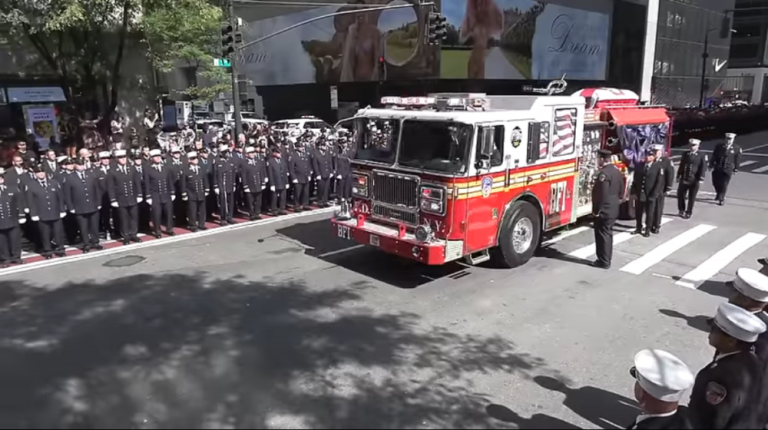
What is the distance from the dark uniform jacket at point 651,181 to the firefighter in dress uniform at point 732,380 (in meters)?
8.60

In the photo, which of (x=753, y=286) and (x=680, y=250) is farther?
(x=680, y=250)

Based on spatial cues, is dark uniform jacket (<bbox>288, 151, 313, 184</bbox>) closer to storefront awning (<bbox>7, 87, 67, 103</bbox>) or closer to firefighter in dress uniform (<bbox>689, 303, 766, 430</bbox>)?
storefront awning (<bbox>7, 87, 67, 103</bbox>)

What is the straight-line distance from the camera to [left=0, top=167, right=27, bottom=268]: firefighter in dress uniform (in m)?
9.63

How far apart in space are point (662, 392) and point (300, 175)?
1161 cm

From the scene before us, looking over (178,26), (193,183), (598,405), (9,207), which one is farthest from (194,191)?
(178,26)

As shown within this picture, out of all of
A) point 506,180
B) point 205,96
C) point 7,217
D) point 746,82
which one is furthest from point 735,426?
point 746,82

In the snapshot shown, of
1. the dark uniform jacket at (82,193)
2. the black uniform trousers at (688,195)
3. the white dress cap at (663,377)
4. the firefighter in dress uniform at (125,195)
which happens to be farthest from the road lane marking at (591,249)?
the dark uniform jacket at (82,193)

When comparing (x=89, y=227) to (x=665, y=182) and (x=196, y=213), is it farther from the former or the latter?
→ (x=665, y=182)

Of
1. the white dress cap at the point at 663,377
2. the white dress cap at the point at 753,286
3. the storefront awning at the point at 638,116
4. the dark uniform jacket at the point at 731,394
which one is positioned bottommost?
the dark uniform jacket at the point at 731,394

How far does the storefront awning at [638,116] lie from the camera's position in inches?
476

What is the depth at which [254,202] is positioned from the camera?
43.7ft

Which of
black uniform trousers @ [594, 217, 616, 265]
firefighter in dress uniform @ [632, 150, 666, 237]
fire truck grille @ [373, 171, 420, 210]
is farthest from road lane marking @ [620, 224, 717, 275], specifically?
fire truck grille @ [373, 171, 420, 210]

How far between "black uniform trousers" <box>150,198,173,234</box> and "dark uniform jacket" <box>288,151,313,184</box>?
3137mm

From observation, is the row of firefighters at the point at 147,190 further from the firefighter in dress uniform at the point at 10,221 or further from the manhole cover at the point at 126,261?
the manhole cover at the point at 126,261
